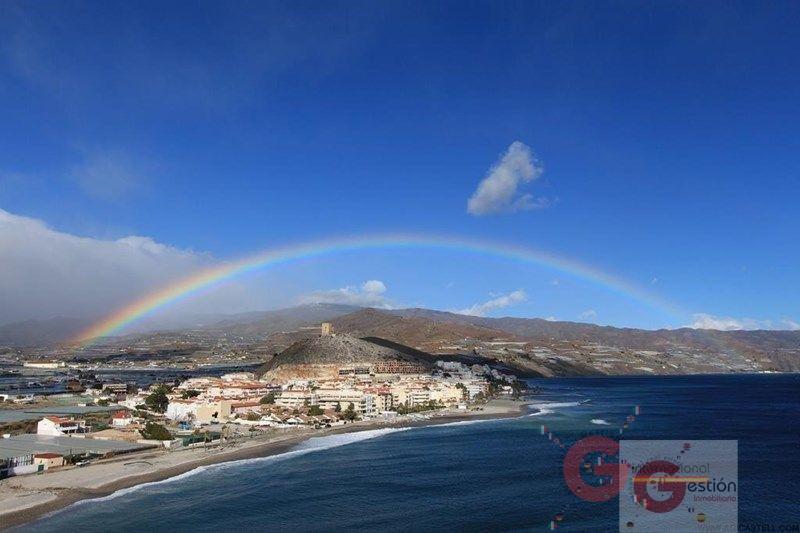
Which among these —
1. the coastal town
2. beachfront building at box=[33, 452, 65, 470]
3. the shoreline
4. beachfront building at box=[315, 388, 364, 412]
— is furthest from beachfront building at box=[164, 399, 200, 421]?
beachfront building at box=[33, 452, 65, 470]

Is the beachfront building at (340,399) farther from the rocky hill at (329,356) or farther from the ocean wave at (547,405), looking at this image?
the rocky hill at (329,356)

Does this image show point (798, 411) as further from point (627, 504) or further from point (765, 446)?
point (627, 504)

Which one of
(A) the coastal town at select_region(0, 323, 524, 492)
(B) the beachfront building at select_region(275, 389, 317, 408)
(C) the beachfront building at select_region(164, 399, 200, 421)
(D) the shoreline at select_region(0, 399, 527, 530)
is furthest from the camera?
(B) the beachfront building at select_region(275, 389, 317, 408)

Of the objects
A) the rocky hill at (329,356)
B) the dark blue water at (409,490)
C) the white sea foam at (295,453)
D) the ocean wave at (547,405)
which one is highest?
the rocky hill at (329,356)

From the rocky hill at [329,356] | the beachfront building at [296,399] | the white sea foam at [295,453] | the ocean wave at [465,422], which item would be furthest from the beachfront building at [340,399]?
the rocky hill at [329,356]

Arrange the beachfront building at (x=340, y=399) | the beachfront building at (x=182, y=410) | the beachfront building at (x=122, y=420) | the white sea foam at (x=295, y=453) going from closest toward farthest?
1. the white sea foam at (x=295, y=453)
2. the beachfront building at (x=122, y=420)
3. the beachfront building at (x=182, y=410)
4. the beachfront building at (x=340, y=399)

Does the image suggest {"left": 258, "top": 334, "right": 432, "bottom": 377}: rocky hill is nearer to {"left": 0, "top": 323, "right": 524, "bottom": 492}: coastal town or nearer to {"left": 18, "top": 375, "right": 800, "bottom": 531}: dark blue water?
{"left": 0, "top": 323, "right": 524, "bottom": 492}: coastal town
